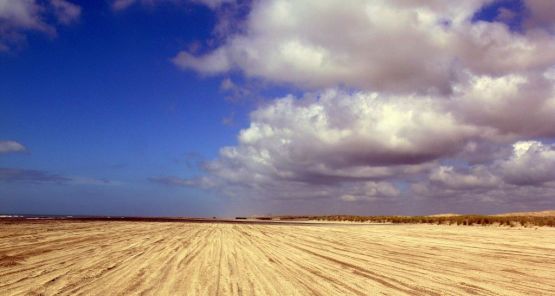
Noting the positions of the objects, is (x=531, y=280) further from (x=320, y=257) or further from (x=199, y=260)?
(x=199, y=260)

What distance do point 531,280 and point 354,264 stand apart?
5124 millimetres

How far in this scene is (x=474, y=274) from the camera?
492 inches

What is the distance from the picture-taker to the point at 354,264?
568 inches

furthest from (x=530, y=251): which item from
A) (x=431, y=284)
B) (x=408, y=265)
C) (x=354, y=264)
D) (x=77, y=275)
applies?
(x=77, y=275)

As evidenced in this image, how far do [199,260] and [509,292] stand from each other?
9.22 meters

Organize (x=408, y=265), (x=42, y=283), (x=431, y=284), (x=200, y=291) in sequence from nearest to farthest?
(x=200, y=291)
(x=42, y=283)
(x=431, y=284)
(x=408, y=265)

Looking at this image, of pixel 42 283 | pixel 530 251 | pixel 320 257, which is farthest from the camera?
pixel 530 251

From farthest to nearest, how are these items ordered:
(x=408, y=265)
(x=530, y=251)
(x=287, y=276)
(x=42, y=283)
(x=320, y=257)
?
(x=530, y=251)
(x=320, y=257)
(x=408, y=265)
(x=287, y=276)
(x=42, y=283)

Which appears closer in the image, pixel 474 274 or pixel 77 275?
pixel 77 275

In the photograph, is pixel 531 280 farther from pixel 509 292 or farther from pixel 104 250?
pixel 104 250

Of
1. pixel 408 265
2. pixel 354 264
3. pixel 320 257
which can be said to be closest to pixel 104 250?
pixel 320 257

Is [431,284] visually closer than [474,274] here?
Yes

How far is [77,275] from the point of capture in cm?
1129

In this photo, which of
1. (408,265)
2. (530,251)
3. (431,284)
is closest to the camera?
(431,284)
